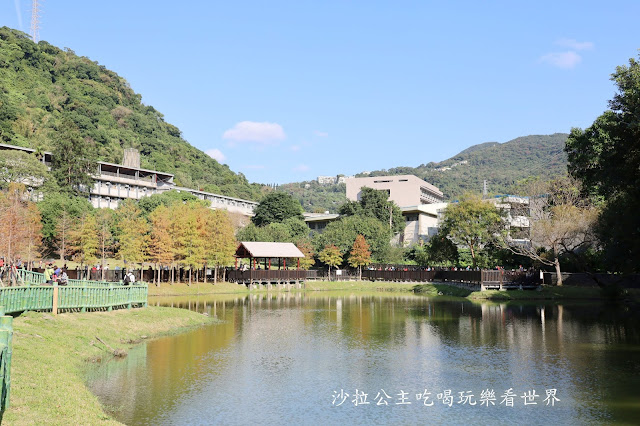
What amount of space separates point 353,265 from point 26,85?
100933 mm

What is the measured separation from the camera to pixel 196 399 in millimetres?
16062

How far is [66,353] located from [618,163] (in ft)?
102

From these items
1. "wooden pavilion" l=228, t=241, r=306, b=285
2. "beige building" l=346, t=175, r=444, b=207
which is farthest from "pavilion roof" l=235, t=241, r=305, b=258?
"beige building" l=346, t=175, r=444, b=207

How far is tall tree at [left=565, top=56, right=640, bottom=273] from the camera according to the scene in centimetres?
3084

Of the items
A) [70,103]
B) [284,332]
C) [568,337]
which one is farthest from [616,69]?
[70,103]

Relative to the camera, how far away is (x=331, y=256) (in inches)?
3012

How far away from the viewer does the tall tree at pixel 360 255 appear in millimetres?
75206

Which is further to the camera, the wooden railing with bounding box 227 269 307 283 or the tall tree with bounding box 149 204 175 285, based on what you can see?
the wooden railing with bounding box 227 269 307 283

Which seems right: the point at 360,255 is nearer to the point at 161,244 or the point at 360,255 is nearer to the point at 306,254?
the point at 306,254

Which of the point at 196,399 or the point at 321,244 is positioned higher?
the point at 321,244

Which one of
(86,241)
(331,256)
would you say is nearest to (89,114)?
(86,241)

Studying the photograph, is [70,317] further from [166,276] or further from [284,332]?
[166,276]

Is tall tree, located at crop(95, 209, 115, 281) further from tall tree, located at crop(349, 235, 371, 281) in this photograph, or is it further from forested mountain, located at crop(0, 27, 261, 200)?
forested mountain, located at crop(0, 27, 261, 200)

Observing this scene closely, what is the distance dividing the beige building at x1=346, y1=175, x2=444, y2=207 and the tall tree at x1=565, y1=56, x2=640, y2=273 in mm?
77445
